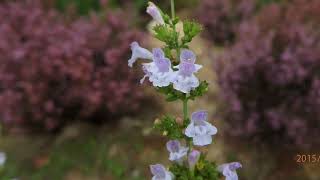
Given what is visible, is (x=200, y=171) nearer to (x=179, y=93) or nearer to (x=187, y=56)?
Answer: (x=179, y=93)

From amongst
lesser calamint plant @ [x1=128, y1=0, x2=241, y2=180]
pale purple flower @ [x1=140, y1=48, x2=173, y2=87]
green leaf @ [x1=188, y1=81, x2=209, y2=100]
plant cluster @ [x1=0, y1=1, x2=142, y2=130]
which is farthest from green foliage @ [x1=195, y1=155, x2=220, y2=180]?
plant cluster @ [x1=0, y1=1, x2=142, y2=130]

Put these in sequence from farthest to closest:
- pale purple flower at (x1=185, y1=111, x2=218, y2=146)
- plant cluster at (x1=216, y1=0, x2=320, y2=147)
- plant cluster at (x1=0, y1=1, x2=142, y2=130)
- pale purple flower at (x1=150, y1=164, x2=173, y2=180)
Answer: plant cluster at (x1=0, y1=1, x2=142, y2=130) < plant cluster at (x1=216, y1=0, x2=320, y2=147) < pale purple flower at (x1=150, y1=164, x2=173, y2=180) < pale purple flower at (x1=185, y1=111, x2=218, y2=146)

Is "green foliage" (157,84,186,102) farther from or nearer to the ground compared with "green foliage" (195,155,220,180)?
farther from the ground

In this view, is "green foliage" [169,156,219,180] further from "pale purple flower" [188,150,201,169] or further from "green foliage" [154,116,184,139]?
"green foliage" [154,116,184,139]

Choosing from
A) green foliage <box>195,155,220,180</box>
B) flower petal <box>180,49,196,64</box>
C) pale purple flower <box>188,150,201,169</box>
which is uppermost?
flower petal <box>180,49,196,64</box>

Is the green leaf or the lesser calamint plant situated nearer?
the lesser calamint plant

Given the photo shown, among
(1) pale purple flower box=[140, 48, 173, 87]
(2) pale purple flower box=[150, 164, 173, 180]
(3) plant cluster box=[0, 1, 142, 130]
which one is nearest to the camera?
(1) pale purple flower box=[140, 48, 173, 87]

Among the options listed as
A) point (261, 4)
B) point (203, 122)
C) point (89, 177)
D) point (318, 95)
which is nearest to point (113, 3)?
point (261, 4)

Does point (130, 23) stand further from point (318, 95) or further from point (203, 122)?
point (203, 122)
